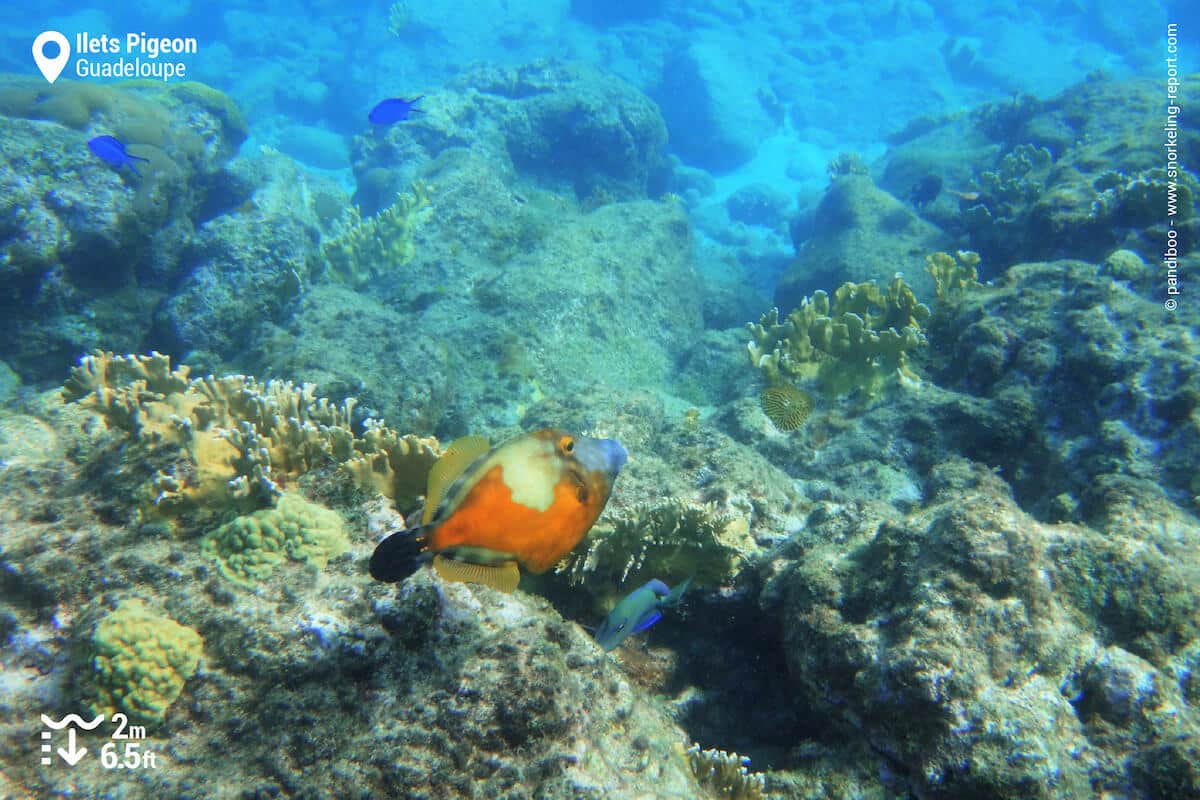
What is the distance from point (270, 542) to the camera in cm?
242

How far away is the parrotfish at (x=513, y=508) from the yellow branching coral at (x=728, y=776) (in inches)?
53.7

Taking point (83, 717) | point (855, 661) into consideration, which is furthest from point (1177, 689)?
point (83, 717)

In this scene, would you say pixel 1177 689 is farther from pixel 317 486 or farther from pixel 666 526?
pixel 317 486

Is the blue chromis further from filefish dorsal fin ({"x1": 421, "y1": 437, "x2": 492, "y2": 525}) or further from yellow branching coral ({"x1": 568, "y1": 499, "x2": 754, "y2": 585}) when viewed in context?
filefish dorsal fin ({"x1": 421, "y1": 437, "x2": 492, "y2": 525})

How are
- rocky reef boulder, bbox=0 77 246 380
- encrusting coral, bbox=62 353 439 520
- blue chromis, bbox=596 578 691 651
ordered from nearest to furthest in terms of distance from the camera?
blue chromis, bbox=596 578 691 651, encrusting coral, bbox=62 353 439 520, rocky reef boulder, bbox=0 77 246 380

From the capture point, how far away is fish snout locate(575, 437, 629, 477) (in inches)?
68.7

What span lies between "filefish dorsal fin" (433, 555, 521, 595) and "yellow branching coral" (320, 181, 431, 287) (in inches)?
324

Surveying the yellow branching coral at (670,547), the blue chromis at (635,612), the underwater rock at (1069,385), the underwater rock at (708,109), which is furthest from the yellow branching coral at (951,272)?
the underwater rock at (708,109)

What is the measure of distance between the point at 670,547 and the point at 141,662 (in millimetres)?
2378

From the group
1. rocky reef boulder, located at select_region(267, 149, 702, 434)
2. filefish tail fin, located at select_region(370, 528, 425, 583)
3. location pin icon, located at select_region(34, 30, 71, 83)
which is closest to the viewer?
filefish tail fin, located at select_region(370, 528, 425, 583)

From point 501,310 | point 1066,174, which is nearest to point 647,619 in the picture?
point 501,310

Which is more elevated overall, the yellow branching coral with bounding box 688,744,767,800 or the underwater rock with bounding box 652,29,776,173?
the underwater rock with bounding box 652,29,776,173

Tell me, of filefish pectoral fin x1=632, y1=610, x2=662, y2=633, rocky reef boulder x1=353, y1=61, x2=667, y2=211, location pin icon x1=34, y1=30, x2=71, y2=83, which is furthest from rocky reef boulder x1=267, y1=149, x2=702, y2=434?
location pin icon x1=34, y1=30, x2=71, y2=83

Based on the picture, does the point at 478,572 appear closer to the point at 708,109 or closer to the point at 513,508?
the point at 513,508
